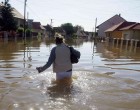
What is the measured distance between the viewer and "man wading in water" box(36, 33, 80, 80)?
7410 millimetres

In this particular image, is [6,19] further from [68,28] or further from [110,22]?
[68,28]

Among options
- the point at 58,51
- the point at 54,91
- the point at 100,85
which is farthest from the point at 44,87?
the point at 100,85

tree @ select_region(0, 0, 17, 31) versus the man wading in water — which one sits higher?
tree @ select_region(0, 0, 17, 31)

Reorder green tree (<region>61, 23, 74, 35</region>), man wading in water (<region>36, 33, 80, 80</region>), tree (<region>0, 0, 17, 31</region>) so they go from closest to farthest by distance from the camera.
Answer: man wading in water (<region>36, 33, 80, 80</region>) → tree (<region>0, 0, 17, 31</region>) → green tree (<region>61, 23, 74, 35</region>)

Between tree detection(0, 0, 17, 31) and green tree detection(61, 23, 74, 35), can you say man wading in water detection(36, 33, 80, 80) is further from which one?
green tree detection(61, 23, 74, 35)

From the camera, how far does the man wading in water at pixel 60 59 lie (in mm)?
7410

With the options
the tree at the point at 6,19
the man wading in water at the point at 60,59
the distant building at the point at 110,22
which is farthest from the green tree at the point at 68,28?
the man wading in water at the point at 60,59

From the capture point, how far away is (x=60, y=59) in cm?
750

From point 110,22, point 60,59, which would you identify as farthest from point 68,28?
point 60,59

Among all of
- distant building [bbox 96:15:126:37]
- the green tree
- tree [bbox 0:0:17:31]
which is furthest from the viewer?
the green tree

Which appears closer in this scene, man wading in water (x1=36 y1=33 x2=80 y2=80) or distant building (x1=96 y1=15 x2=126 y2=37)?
man wading in water (x1=36 y1=33 x2=80 y2=80)

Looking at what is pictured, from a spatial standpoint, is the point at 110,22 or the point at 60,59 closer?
the point at 60,59

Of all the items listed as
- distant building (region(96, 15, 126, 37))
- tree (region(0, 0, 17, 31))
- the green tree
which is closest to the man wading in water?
tree (region(0, 0, 17, 31))

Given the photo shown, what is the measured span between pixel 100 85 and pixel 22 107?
10.1 ft
